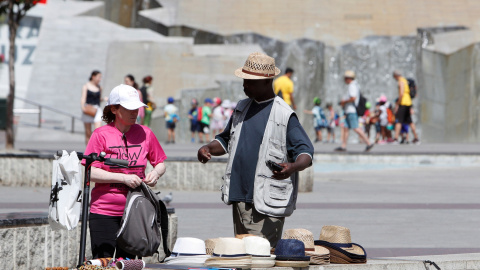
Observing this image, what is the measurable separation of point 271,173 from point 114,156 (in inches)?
36.7

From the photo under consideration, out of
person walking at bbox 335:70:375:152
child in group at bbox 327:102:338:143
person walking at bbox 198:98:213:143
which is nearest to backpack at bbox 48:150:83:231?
person walking at bbox 335:70:375:152

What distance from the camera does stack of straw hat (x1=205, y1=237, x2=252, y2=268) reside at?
5.79m

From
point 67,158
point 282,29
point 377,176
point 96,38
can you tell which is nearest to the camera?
point 67,158

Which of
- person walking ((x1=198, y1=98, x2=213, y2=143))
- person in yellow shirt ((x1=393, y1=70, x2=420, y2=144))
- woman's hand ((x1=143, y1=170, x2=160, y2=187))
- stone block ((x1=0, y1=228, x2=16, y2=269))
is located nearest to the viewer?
woman's hand ((x1=143, y1=170, x2=160, y2=187))

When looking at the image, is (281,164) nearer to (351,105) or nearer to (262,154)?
(262,154)

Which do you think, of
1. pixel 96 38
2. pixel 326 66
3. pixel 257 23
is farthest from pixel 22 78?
pixel 326 66

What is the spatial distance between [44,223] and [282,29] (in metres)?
31.8

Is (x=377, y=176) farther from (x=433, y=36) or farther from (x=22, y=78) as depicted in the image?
(x=22, y=78)

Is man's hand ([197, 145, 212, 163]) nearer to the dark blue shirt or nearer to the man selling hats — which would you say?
the man selling hats

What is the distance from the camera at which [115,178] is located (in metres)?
5.67

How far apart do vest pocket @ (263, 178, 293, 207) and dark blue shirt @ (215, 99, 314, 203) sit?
0.10m

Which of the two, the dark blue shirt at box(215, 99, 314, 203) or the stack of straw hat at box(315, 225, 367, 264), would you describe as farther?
the stack of straw hat at box(315, 225, 367, 264)

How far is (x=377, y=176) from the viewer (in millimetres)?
16672

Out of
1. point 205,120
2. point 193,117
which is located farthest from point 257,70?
point 193,117
